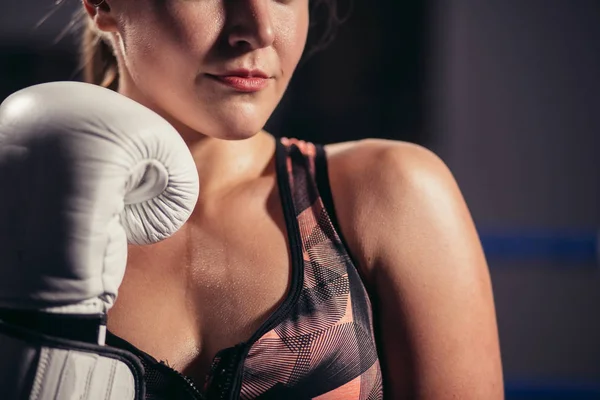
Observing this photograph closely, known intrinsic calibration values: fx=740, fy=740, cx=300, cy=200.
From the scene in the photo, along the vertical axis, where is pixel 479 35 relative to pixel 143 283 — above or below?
above

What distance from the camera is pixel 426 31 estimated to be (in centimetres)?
273

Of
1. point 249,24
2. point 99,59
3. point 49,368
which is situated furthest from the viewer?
point 99,59

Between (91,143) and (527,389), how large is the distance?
1472 millimetres

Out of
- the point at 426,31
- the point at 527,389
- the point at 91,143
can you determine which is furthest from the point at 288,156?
the point at 426,31

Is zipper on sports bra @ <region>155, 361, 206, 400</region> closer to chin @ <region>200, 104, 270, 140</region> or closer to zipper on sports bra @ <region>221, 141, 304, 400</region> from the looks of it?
zipper on sports bra @ <region>221, 141, 304, 400</region>

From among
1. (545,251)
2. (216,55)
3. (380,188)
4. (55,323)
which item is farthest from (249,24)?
(545,251)

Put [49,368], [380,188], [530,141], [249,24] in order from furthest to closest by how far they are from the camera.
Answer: [530,141] < [380,188] < [249,24] < [49,368]

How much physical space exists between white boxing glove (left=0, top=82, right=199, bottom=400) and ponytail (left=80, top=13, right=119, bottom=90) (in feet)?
1.18

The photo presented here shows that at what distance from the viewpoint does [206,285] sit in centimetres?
87

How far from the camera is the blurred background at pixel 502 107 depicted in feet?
8.70

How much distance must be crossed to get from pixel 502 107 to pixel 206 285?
6.96ft

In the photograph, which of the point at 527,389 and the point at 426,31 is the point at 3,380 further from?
the point at 426,31

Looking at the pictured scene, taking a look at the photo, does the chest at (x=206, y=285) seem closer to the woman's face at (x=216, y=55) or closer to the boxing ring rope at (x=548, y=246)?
the woman's face at (x=216, y=55)

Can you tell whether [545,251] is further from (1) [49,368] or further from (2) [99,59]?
(1) [49,368]
